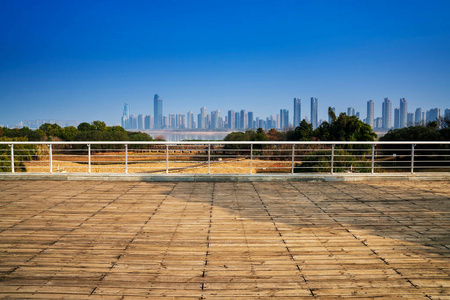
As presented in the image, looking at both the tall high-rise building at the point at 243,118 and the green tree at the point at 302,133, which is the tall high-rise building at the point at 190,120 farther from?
the green tree at the point at 302,133

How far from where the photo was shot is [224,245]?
9.30 ft

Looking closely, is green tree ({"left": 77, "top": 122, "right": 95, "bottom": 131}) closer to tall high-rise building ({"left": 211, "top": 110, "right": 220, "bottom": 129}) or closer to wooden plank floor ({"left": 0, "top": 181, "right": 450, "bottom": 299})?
wooden plank floor ({"left": 0, "top": 181, "right": 450, "bottom": 299})

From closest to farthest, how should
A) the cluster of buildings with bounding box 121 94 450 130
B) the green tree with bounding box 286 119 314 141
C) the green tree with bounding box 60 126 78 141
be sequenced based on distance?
the green tree with bounding box 60 126 78 141
the green tree with bounding box 286 119 314 141
the cluster of buildings with bounding box 121 94 450 130

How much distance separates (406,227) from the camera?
340cm

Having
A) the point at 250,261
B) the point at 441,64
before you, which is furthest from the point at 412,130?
the point at 250,261

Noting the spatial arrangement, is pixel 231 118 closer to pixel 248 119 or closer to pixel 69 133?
pixel 248 119

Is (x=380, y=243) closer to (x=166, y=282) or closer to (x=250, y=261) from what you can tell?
(x=250, y=261)

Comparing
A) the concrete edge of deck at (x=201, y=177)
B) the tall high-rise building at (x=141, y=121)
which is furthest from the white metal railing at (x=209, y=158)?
the tall high-rise building at (x=141, y=121)

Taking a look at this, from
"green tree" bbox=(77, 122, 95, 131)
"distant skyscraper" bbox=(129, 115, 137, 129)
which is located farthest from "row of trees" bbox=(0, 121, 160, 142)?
"distant skyscraper" bbox=(129, 115, 137, 129)

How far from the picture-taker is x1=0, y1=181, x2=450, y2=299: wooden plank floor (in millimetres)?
2092

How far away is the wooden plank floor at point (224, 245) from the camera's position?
2092mm

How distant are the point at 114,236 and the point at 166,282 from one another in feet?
→ 3.90

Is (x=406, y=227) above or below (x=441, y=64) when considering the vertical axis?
below

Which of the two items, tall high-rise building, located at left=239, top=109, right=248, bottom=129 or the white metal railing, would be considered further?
tall high-rise building, located at left=239, top=109, right=248, bottom=129
